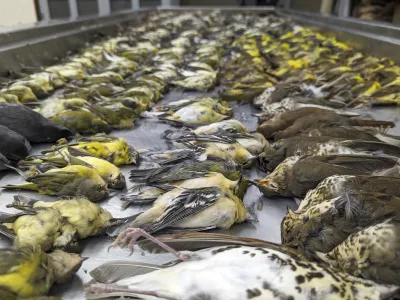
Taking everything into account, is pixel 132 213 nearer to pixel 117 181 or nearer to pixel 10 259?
pixel 117 181

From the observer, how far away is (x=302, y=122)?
7.37ft

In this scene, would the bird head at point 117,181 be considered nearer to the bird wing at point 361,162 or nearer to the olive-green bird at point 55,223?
the olive-green bird at point 55,223

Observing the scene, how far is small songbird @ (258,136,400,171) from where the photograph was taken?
1.73 m

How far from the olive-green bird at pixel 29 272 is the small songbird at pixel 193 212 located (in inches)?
11.4

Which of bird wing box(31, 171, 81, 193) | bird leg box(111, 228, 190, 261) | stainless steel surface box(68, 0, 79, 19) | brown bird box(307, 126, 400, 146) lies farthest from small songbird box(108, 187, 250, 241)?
stainless steel surface box(68, 0, 79, 19)

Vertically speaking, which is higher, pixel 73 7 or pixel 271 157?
pixel 271 157

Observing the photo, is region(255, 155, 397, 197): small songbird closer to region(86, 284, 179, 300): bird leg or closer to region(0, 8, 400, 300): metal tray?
region(0, 8, 400, 300): metal tray

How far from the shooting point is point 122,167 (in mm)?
2029

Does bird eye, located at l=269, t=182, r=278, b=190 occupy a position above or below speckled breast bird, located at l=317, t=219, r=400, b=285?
below

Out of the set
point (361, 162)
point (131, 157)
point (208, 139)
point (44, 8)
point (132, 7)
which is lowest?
point (44, 8)

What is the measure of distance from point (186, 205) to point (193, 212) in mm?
43

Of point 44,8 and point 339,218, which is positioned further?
point 44,8

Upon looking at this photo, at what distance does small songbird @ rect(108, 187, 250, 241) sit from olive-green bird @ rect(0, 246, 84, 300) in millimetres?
290

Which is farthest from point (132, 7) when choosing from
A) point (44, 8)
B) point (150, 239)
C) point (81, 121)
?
point (150, 239)
